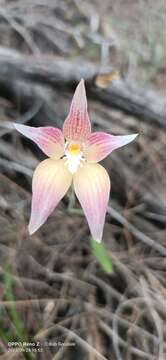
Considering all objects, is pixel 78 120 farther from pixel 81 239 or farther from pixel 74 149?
pixel 81 239

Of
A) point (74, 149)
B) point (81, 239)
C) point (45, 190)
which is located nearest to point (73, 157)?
point (74, 149)

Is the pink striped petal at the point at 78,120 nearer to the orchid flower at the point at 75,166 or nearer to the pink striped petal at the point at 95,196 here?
the orchid flower at the point at 75,166

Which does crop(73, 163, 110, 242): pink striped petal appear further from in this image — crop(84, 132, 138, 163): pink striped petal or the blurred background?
the blurred background

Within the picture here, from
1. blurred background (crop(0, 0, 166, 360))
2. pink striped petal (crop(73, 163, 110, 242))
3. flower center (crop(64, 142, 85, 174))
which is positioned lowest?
blurred background (crop(0, 0, 166, 360))

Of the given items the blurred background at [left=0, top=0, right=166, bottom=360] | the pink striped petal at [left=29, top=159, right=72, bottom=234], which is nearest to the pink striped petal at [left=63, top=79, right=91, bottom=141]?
the pink striped petal at [left=29, top=159, right=72, bottom=234]

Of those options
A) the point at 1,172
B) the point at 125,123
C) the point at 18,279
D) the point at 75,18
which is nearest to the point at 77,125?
the point at 18,279
